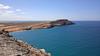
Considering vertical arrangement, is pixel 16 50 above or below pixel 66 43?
above

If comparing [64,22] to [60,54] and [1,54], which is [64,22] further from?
[1,54]

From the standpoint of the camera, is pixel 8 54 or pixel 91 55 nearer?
pixel 8 54

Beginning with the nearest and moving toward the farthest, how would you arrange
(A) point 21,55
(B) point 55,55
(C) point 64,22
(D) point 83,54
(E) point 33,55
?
(A) point 21,55 → (E) point 33,55 → (B) point 55,55 → (D) point 83,54 → (C) point 64,22

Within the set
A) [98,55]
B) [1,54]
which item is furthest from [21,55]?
[98,55]

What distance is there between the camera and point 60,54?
31.7 meters

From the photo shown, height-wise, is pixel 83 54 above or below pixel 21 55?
below

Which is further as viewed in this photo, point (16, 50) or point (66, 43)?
point (66, 43)

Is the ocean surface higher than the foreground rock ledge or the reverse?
the reverse

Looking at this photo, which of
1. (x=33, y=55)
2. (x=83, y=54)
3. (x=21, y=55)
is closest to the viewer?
(x=21, y=55)

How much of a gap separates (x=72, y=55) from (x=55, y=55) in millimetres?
3037

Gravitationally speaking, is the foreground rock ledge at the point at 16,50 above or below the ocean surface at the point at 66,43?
above

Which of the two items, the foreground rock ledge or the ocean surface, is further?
the ocean surface

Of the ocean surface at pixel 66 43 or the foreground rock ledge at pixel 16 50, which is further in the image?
the ocean surface at pixel 66 43

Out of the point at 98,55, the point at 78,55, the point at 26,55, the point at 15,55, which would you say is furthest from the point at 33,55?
the point at 98,55
